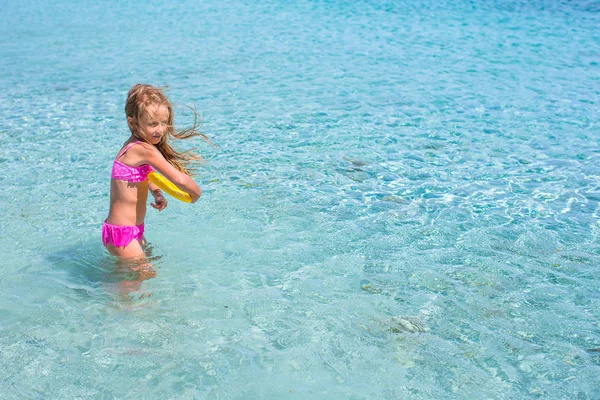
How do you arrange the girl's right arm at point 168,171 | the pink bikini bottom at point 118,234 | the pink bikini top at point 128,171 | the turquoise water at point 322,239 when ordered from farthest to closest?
the pink bikini bottom at point 118,234, the pink bikini top at point 128,171, the girl's right arm at point 168,171, the turquoise water at point 322,239

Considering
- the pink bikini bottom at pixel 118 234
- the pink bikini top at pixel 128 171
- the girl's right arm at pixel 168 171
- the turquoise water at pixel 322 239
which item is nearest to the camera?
the turquoise water at pixel 322 239

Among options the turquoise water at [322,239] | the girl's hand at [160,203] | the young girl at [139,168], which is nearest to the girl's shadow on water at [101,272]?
the turquoise water at [322,239]

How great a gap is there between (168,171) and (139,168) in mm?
264

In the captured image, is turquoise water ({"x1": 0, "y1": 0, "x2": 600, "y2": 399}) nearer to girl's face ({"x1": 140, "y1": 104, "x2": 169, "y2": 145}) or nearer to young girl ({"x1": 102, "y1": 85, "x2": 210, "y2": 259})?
young girl ({"x1": 102, "y1": 85, "x2": 210, "y2": 259})

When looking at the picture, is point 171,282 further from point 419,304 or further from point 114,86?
point 114,86

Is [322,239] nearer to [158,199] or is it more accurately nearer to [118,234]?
[158,199]

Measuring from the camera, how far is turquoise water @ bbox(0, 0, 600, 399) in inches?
133

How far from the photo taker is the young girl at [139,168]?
12.5 feet

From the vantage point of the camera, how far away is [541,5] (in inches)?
658

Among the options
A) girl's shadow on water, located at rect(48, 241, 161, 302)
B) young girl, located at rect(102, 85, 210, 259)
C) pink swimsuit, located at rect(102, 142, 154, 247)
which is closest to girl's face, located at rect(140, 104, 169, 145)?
young girl, located at rect(102, 85, 210, 259)

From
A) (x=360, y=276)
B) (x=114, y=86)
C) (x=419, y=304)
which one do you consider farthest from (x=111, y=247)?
(x=114, y=86)

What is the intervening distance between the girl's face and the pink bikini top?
0.51 ft

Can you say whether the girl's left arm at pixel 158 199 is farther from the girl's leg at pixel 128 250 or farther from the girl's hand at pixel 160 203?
the girl's leg at pixel 128 250

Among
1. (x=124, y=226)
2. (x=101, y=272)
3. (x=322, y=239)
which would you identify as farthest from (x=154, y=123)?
(x=322, y=239)
